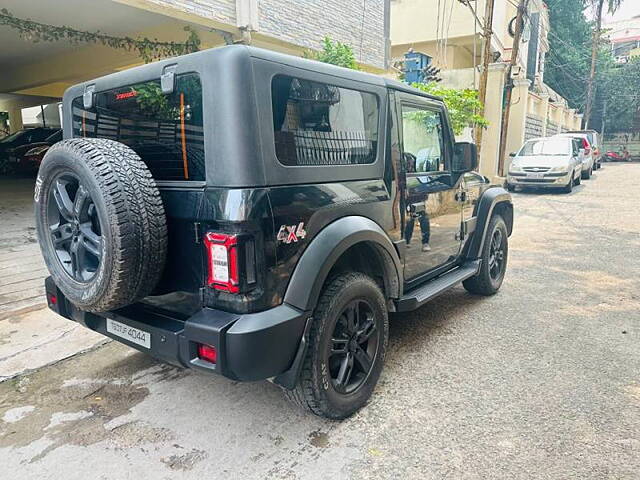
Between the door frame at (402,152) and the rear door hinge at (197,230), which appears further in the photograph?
the door frame at (402,152)

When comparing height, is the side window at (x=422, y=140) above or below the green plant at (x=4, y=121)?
below

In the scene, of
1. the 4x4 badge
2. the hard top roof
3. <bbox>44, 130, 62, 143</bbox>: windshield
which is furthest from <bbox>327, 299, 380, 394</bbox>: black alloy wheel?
<bbox>44, 130, 62, 143</bbox>: windshield

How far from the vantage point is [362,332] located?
2803mm

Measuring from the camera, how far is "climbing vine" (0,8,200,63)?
7562mm

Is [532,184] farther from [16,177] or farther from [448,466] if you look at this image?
[16,177]

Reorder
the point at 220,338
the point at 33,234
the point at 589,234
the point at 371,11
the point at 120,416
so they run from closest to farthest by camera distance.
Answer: the point at 220,338
the point at 120,416
the point at 33,234
the point at 589,234
the point at 371,11

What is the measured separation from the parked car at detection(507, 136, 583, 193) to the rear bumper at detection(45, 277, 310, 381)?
41.9 ft

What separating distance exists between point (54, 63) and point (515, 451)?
44.4 feet

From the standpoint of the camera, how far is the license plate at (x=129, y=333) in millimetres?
2404

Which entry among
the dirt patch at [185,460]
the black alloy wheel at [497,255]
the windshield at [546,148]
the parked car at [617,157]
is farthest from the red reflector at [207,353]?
the parked car at [617,157]

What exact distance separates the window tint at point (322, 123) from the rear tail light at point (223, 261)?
503 millimetres

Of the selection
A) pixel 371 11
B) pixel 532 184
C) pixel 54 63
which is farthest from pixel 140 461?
pixel 532 184

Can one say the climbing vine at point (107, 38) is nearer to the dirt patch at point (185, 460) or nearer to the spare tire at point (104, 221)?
the spare tire at point (104, 221)

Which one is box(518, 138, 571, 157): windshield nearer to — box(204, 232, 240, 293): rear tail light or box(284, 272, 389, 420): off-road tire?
box(284, 272, 389, 420): off-road tire
